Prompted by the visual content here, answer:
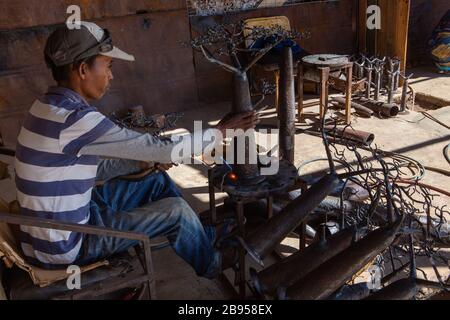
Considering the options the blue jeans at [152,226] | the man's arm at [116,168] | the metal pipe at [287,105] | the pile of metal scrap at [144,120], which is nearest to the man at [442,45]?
the pile of metal scrap at [144,120]

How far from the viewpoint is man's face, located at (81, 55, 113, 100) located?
2.34m

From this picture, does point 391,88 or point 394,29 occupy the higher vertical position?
point 394,29

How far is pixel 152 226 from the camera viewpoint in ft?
8.37

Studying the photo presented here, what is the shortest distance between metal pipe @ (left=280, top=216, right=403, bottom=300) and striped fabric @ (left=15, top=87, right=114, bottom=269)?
1.17m

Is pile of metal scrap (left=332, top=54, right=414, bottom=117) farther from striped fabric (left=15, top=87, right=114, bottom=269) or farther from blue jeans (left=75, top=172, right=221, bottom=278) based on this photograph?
striped fabric (left=15, top=87, right=114, bottom=269)

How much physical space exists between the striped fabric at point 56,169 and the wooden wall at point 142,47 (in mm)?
4181

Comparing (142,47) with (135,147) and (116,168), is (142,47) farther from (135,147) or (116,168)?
(135,147)

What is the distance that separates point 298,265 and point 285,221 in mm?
315

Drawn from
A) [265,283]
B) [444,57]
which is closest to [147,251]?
[265,283]

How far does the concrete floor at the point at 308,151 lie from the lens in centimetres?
327
